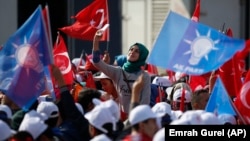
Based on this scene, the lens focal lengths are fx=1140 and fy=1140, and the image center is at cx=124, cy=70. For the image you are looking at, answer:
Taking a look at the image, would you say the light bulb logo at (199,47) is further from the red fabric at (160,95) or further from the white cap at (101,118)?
the red fabric at (160,95)

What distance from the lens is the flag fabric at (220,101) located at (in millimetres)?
10791

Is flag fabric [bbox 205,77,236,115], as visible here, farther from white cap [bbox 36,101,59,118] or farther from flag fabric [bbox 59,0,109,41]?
flag fabric [bbox 59,0,109,41]

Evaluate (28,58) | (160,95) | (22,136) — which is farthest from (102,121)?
(160,95)

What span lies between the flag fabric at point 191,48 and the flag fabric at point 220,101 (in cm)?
40

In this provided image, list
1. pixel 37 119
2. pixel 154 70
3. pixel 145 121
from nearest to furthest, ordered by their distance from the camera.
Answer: pixel 145 121
pixel 37 119
pixel 154 70

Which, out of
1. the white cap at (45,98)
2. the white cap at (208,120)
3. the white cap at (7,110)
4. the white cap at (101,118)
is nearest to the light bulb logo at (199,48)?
the white cap at (101,118)

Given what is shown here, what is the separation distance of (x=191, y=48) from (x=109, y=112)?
1.28 m

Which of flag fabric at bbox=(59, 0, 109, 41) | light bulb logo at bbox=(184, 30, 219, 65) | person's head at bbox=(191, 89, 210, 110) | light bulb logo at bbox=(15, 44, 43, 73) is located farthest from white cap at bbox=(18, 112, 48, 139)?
flag fabric at bbox=(59, 0, 109, 41)

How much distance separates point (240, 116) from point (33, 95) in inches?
78.6

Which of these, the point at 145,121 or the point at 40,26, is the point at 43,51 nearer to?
the point at 40,26

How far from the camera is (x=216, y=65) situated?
34.1 ft

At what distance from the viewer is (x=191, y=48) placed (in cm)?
1058

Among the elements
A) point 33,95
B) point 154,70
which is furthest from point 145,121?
point 154,70

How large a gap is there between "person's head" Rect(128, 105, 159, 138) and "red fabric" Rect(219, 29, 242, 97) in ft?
10.4
